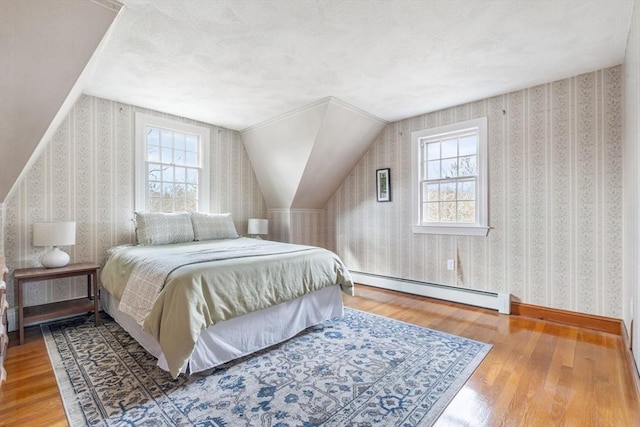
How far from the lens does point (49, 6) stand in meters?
1.59

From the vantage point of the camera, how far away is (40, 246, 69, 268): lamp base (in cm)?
269

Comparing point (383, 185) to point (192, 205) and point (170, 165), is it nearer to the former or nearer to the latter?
point (192, 205)

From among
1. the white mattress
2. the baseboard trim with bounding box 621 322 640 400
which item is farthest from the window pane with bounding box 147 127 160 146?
the baseboard trim with bounding box 621 322 640 400

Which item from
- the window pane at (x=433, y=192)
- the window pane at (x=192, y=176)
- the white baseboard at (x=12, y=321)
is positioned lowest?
the white baseboard at (x=12, y=321)

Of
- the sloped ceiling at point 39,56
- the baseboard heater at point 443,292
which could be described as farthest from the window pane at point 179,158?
the baseboard heater at point 443,292

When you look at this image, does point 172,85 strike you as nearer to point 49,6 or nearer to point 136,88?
point 136,88

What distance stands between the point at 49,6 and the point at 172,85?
1.36 meters

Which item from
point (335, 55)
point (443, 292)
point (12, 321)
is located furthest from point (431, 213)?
point (12, 321)

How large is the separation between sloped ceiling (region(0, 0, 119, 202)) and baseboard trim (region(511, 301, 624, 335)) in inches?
166

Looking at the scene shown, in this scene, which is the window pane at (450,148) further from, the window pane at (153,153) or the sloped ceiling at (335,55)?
the window pane at (153,153)

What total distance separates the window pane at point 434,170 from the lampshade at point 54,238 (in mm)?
3896

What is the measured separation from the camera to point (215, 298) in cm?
197

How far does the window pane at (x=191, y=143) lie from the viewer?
3.99 meters

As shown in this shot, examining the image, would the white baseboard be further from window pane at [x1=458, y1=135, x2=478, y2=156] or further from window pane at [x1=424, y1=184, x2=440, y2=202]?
window pane at [x1=458, y1=135, x2=478, y2=156]
